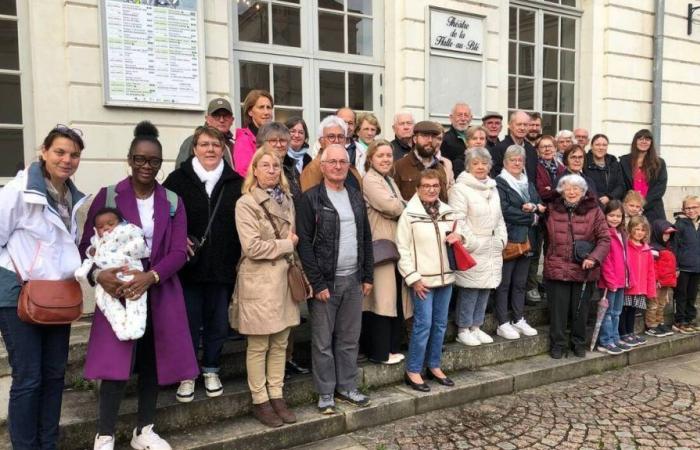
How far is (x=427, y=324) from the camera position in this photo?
14.1ft

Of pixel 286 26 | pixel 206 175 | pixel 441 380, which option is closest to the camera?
pixel 206 175

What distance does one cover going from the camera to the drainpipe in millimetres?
9453

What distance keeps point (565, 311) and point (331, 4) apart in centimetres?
471

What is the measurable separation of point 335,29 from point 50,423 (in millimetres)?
5778

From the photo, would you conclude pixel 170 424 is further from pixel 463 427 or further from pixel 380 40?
pixel 380 40

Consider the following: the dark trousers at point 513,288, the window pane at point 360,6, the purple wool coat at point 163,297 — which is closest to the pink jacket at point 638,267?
the dark trousers at point 513,288

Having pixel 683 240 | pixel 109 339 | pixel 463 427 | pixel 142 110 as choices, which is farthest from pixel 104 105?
pixel 683 240

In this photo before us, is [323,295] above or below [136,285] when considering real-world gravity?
below

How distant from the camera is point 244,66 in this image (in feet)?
21.8

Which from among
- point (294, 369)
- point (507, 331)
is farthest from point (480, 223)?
point (294, 369)

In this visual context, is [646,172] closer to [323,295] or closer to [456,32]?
[456,32]

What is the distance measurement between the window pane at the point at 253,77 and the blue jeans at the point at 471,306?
359 cm

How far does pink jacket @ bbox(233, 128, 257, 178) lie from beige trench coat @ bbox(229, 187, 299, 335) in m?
0.58

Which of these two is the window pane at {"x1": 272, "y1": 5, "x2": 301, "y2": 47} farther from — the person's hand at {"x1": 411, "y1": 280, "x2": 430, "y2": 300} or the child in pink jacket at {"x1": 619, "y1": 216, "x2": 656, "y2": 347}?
the child in pink jacket at {"x1": 619, "y1": 216, "x2": 656, "y2": 347}
